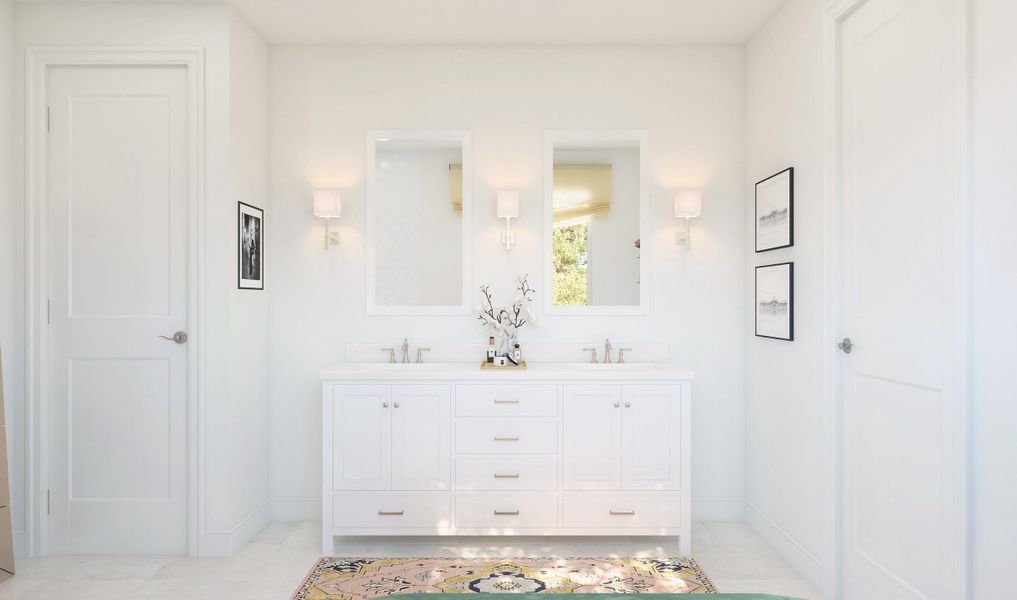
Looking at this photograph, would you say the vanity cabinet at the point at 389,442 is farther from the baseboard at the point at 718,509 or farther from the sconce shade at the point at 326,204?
the baseboard at the point at 718,509

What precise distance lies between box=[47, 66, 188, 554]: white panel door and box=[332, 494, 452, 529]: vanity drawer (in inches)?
31.3

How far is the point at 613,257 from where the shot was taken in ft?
11.1

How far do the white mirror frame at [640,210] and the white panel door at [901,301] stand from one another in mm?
1110

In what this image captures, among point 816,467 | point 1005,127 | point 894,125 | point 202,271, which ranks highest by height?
point 894,125

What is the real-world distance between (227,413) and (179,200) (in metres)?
1.08

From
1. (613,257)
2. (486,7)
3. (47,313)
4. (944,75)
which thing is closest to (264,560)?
(47,313)

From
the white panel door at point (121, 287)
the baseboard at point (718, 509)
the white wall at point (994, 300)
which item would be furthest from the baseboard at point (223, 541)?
the white wall at point (994, 300)

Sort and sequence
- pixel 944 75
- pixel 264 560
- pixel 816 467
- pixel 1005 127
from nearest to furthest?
pixel 1005 127
pixel 944 75
pixel 816 467
pixel 264 560

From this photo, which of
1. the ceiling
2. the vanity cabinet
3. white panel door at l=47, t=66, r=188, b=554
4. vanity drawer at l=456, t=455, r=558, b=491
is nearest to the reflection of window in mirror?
the ceiling

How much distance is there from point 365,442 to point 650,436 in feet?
4.61

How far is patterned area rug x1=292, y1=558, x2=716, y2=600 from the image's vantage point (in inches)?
98.7

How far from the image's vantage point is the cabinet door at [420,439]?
9.50 feet

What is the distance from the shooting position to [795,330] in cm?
276

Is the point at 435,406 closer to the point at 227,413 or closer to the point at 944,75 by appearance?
the point at 227,413
